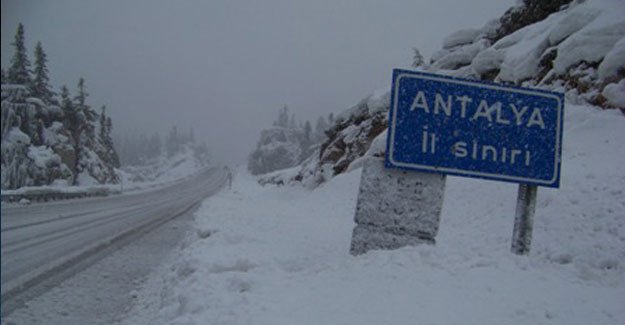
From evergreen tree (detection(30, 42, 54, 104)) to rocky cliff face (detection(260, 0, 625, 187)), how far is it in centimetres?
2283

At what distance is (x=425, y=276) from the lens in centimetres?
512

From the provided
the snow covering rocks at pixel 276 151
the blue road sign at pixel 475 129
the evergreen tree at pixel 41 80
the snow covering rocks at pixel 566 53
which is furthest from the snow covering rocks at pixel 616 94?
the snow covering rocks at pixel 276 151

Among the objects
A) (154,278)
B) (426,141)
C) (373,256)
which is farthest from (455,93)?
(154,278)

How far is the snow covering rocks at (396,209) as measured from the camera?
6234 millimetres

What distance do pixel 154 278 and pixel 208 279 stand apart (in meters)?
2.86

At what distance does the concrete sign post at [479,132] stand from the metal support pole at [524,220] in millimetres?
13

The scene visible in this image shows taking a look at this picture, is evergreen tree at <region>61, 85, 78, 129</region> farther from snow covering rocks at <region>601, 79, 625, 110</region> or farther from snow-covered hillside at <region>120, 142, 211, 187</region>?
snow-covered hillside at <region>120, 142, 211, 187</region>

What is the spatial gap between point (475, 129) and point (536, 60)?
47.9 feet

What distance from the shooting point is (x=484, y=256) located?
5863mm

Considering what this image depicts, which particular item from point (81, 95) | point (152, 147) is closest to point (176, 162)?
point (152, 147)

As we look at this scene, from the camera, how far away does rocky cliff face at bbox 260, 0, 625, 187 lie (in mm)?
14562

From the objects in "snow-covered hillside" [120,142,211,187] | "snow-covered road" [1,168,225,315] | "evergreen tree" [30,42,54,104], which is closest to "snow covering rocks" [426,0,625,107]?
"snow-covered road" [1,168,225,315]

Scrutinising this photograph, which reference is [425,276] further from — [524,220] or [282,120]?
[282,120]

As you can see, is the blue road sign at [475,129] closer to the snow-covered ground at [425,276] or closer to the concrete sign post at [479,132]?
the concrete sign post at [479,132]
